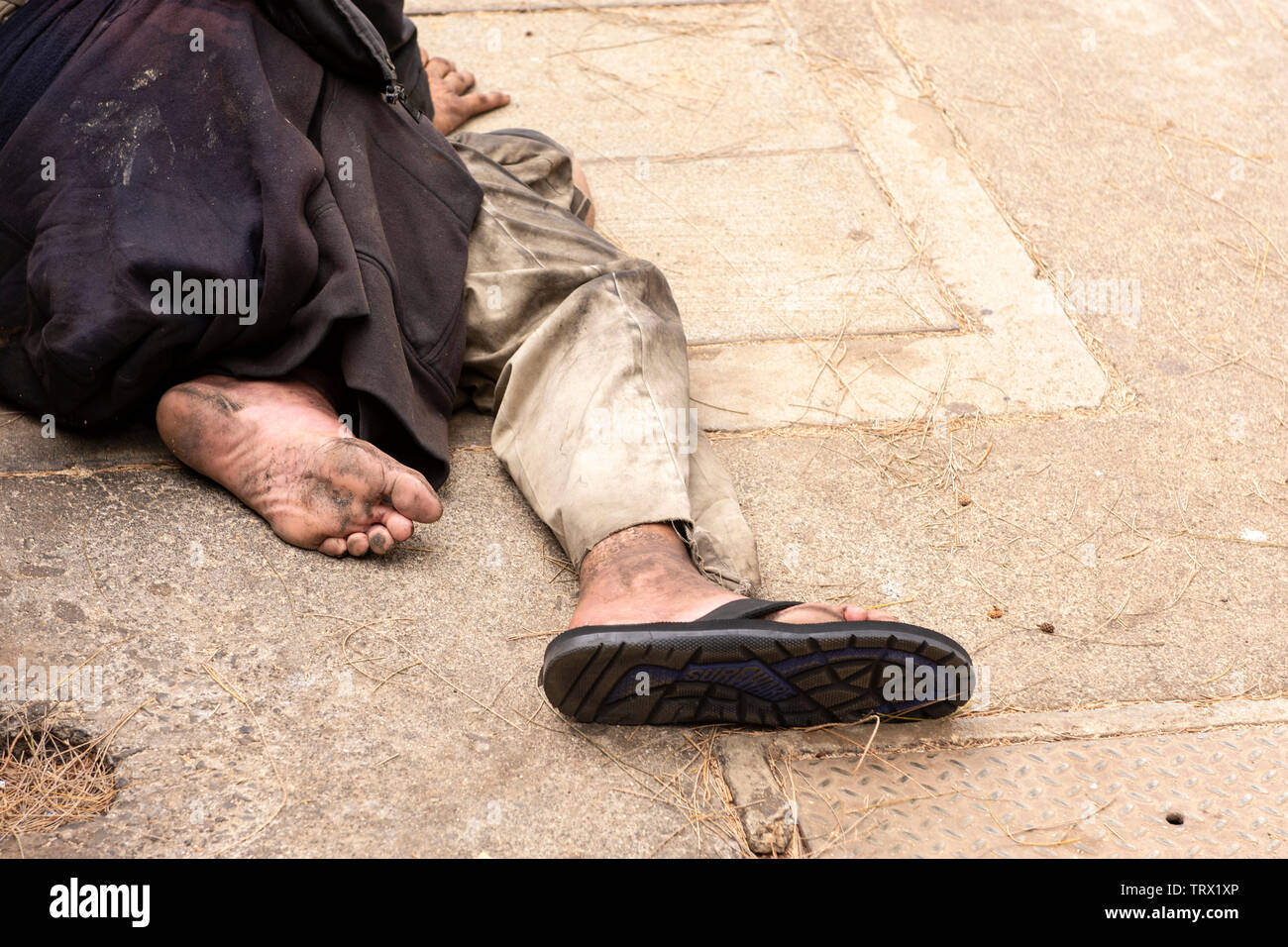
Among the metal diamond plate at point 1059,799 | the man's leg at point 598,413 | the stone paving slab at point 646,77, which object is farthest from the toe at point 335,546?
the stone paving slab at point 646,77

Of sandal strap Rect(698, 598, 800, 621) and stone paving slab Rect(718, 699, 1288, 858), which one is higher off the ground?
sandal strap Rect(698, 598, 800, 621)

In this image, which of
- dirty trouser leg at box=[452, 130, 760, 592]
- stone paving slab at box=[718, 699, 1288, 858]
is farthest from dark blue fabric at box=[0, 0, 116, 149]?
stone paving slab at box=[718, 699, 1288, 858]

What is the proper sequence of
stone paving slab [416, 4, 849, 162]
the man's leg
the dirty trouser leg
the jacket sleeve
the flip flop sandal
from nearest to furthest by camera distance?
the flip flop sandal < the man's leg < the dirty trouser leg < the jacket sleeve < stone paving slab [416, 4, 849, 162]

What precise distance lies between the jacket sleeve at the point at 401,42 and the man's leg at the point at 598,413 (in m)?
0.21

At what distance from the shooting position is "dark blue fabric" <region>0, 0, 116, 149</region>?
226 cm

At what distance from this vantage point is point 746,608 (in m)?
1.89

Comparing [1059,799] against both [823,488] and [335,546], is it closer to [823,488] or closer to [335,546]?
[823,488]

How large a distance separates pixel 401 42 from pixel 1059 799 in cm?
199

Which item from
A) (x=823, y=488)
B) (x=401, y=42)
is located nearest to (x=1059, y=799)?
(x=823, y=488)

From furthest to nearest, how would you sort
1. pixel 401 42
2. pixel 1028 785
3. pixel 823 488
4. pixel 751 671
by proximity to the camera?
pixel 401 42, pixel 823 488, pixel 1028 785, pixel 751 671

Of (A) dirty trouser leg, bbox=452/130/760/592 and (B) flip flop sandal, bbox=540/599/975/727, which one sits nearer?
(B) flip flop sandal, bbox=540/599/975/727

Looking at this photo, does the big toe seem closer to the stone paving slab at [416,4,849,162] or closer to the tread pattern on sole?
the tread pattern on sole

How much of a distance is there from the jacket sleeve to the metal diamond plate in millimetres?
1683

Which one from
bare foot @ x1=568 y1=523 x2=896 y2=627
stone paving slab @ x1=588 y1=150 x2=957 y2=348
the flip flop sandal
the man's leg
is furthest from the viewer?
stone paving slab @ x1=588 y1=150 x2=957 y2=348
